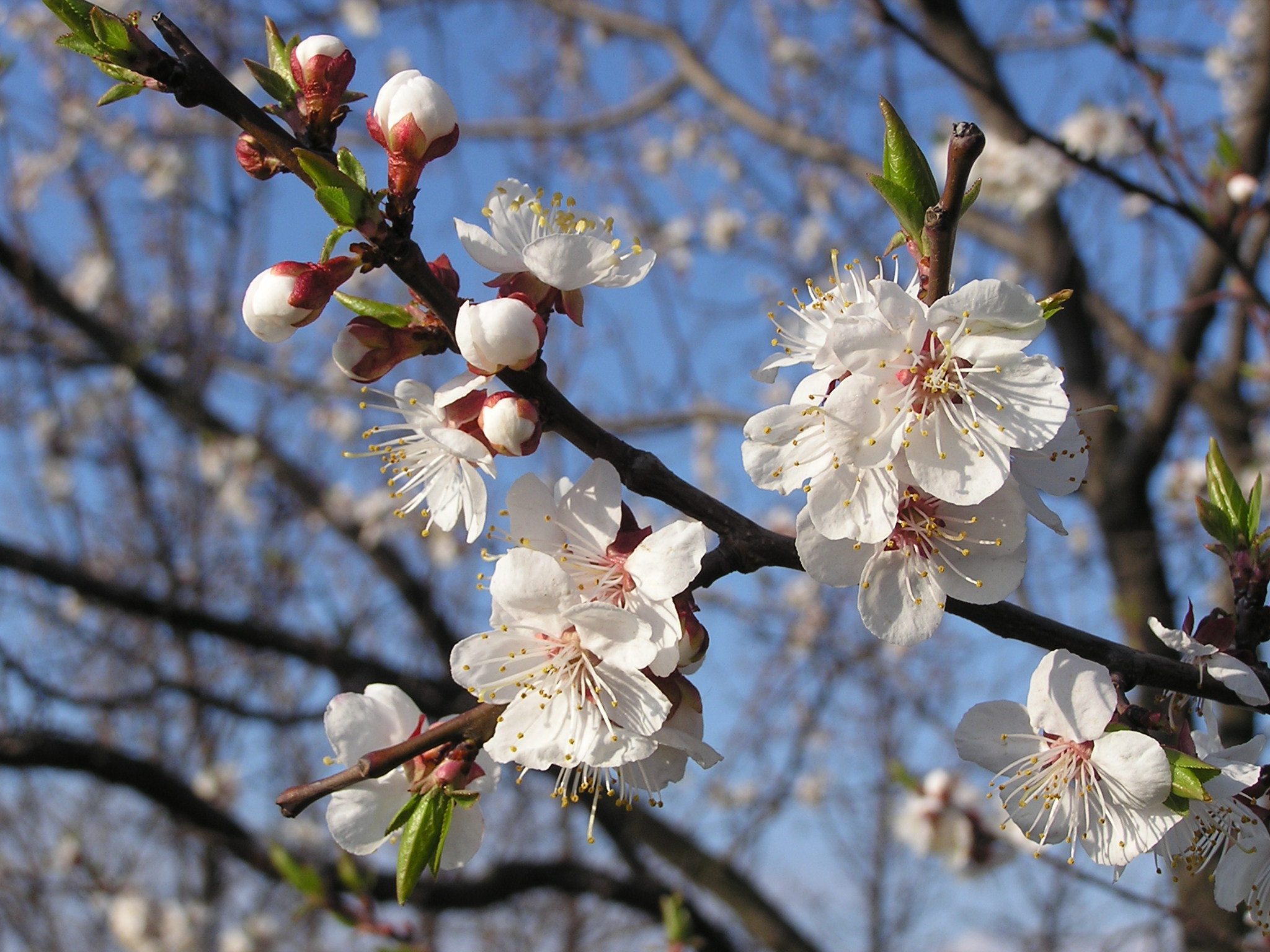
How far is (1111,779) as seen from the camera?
3.50 feet

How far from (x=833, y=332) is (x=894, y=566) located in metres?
0.28

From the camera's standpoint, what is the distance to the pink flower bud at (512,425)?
99cm

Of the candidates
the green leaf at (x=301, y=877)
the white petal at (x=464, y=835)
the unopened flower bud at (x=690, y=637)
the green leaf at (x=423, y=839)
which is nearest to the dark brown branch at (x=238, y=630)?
the green leaf at (x=301, y=877)

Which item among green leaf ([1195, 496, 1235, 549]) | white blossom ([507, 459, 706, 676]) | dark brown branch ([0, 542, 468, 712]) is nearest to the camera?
white blossom ([507, 459, 706, 676])

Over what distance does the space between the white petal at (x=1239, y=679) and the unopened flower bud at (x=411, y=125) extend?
0.98 meters

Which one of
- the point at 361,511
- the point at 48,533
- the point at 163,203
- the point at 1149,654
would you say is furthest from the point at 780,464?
the point at 163,203

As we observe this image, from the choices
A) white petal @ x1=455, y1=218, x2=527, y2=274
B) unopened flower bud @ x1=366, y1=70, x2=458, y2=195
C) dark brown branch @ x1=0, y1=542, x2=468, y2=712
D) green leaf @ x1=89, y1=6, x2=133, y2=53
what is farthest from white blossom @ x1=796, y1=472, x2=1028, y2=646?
dark brown branch @ x1=0, y1=542, x2=468, y2=712

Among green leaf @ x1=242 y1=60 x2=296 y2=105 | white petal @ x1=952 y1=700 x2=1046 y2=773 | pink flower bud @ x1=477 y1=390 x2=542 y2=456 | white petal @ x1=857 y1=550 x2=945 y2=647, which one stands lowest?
white petal @ x1=952 y1=700 x2=1046 y2=773

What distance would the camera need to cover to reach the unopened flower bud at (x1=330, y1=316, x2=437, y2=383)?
1.06 metres

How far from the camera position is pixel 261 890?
6734 millimetres

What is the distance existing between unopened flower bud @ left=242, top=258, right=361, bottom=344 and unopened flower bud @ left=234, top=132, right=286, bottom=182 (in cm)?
9

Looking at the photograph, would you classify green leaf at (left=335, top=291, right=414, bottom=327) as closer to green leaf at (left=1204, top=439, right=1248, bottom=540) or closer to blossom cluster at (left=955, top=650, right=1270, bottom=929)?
blossom cluster at (left=955, top=650, right=1270, bottom=929)

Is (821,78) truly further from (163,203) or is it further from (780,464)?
(780,464)

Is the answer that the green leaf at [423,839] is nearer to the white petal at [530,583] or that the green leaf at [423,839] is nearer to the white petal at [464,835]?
the white petal at [464,835]
